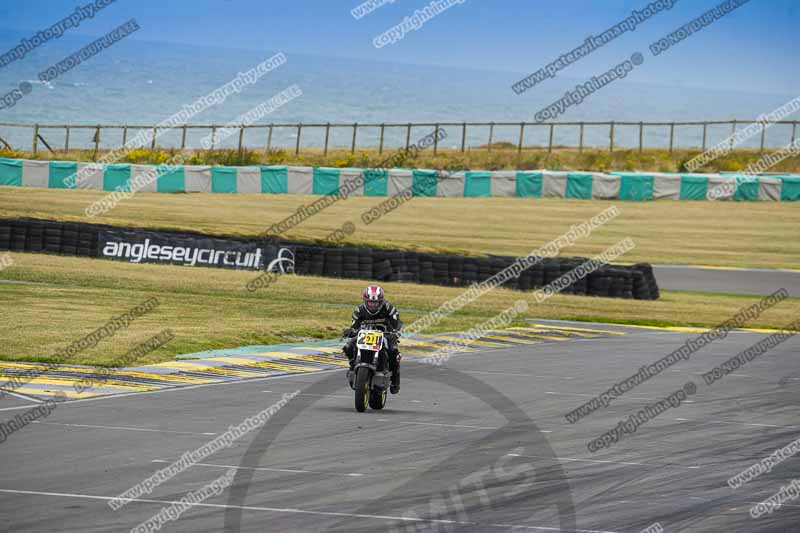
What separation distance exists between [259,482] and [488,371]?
361 inches

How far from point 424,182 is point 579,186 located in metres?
7.09

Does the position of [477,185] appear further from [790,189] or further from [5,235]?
[5,235]

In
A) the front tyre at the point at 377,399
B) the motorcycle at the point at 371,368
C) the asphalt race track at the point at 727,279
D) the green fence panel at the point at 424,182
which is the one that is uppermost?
the green fence panel at the point at 424,182

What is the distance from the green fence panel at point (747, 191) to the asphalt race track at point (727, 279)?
13.0 meters

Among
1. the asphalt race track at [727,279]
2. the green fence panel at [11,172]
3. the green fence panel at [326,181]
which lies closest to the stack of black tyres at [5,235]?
the green fence panel at [11,172]

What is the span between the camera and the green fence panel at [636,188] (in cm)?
5259

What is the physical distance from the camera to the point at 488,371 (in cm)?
1925

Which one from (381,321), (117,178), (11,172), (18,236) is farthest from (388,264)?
(11,172)

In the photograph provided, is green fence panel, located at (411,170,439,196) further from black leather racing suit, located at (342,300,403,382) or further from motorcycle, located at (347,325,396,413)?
motorcycle, located at (347,325,396,413)

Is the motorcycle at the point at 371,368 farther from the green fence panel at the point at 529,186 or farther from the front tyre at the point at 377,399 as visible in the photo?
the green fence panel at the point at 529,186

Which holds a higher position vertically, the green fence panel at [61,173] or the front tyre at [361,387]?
the green fence panel at [61,173]

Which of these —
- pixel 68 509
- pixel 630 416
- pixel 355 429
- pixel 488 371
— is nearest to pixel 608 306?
pixel 488 371

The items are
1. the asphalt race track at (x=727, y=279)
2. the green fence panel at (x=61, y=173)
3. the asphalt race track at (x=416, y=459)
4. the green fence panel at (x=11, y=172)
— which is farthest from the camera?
the green fence panel at (x=61, y=173)

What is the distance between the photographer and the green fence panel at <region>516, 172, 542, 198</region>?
52781 millimetres
